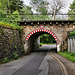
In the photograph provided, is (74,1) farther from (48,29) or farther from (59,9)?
(48,29)

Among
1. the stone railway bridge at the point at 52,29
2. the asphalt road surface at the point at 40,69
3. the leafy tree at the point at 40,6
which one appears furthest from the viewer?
the leafy tree at the point at 40,6

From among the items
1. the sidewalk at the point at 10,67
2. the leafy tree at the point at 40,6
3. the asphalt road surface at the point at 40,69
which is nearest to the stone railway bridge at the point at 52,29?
the asphalt road surface at the point at 40,69

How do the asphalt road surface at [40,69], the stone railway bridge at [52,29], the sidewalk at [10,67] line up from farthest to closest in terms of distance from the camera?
the stone railway bridge at [52,29] < the sidewalk at [10,67] < the asphalt road surface at [40,69]

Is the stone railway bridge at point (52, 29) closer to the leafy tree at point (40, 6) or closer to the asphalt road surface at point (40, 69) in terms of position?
the asphalt road surface at point (40, 69)

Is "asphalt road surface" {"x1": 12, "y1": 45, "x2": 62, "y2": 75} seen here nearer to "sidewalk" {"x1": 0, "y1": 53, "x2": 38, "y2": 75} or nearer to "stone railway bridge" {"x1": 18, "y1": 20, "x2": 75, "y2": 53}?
"sidewalk" {"x1": 0, "y1": 53, "x2": 38, "y2": 75}

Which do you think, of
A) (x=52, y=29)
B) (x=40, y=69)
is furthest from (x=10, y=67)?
(x=52, y=29)

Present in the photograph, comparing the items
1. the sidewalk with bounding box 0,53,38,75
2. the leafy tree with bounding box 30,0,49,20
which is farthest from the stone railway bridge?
the leafy tree with bounding box 30,0,49,20

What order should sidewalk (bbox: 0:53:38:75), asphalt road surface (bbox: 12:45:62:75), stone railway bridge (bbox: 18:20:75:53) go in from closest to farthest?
1. asphalt road surface (bbox: 12:45:62:75)
2. sidewalk (bbox: 0:53:38:75)
3. stone railway bridge (bbox: 18:20:75:53)

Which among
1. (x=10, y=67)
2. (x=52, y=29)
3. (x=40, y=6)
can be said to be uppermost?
(x=40, y=6)

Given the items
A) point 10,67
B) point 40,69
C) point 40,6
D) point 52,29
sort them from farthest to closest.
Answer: point 40,6 → point 52,29 → point 10,67 → point 40,69

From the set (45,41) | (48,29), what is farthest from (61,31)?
(45,41)

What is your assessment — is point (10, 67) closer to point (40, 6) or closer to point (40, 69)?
point (40, 69)

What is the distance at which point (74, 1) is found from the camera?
125 ft

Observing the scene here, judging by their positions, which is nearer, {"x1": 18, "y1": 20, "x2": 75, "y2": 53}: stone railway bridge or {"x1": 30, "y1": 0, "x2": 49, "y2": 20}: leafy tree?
{"x1": 18, "y1": 20, "x2": 75, "y2": 53}: stone railway bridge
